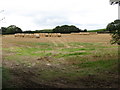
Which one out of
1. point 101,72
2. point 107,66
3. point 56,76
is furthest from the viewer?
point 107,66

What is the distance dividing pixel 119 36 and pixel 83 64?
387cm

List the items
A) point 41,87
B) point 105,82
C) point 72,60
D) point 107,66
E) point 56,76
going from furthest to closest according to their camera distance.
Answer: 1. point 72,60
2. point 107,66
3. point 56,76
4. point 105,82
5. point 41,87

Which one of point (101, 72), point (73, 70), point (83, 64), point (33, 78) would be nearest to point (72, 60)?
point (83, 64)

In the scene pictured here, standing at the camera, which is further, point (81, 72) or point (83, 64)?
point (83, 64)

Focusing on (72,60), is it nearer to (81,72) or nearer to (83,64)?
(83,64)

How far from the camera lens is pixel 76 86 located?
10.8 meters

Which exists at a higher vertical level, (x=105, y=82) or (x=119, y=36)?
(x=119, y=36)

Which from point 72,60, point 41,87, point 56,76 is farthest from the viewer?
point 72,60

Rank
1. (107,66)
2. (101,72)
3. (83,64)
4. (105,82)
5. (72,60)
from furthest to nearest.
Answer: (72,60) < (83,64) < (107,66) < (101,72) < (105,82)

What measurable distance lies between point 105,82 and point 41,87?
3.77m

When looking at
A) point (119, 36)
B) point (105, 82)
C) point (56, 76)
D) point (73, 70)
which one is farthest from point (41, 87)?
point (119, 36)

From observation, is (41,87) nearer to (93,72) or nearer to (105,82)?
(105,82)

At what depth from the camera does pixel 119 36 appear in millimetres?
14062

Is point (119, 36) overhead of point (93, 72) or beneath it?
overhead
